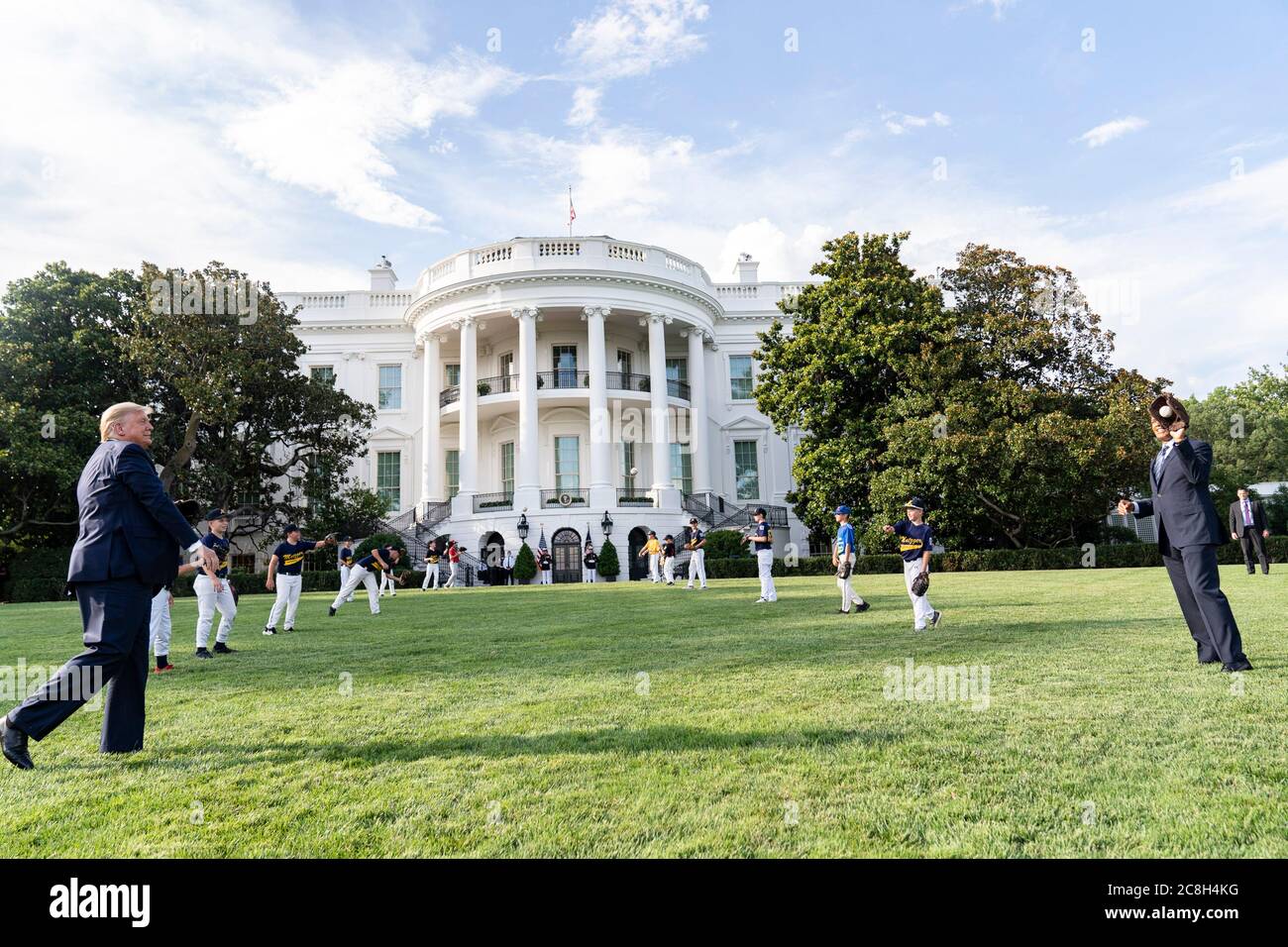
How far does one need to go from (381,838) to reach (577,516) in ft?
99.8

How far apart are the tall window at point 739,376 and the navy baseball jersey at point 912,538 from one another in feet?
106

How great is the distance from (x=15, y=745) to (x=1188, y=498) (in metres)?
8.16

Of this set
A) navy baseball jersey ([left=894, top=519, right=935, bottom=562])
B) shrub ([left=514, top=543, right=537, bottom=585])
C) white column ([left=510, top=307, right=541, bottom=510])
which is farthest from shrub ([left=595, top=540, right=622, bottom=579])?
navy baseball jersey ([left=894, top=519, right=935, bottom=562])

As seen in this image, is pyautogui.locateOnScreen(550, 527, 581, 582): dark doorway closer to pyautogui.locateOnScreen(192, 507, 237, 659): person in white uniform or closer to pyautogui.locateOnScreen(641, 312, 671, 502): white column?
pyautogui.locateOnScreen(641, 312, 671, 502): white column

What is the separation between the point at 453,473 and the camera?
39531 mm

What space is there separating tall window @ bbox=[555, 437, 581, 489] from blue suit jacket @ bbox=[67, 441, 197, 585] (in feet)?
107

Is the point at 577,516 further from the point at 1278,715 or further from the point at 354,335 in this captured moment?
the point at 1278,715

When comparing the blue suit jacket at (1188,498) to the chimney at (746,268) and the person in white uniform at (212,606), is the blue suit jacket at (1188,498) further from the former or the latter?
the chimney at (746,268)

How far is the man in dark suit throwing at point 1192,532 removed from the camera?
238 inches

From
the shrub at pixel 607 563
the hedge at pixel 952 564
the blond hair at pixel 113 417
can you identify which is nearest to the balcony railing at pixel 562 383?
the shrub at pixel 607 563

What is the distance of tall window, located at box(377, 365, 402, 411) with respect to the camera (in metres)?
41.3

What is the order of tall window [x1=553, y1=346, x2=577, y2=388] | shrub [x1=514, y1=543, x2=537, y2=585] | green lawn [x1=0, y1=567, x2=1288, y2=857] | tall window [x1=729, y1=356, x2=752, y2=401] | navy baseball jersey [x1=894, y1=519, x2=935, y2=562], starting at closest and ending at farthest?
1. green lawn [x1=0, y1=567, x2=1288, y2=857]
2. navy baseball jersey [x1=894, y1=519, x2=935, y2=562]
3. shrub [x1=514, y1=543, x2=537, y2=585]
4. tall window [x1=553, y1=346, x2=577, y2=388]
5. tall window [x1=729, y1=356, x2=752, y2=401]

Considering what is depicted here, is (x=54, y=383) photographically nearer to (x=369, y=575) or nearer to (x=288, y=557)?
(x=369, y=575)

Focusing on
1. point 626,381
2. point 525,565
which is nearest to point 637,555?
point 525,565
